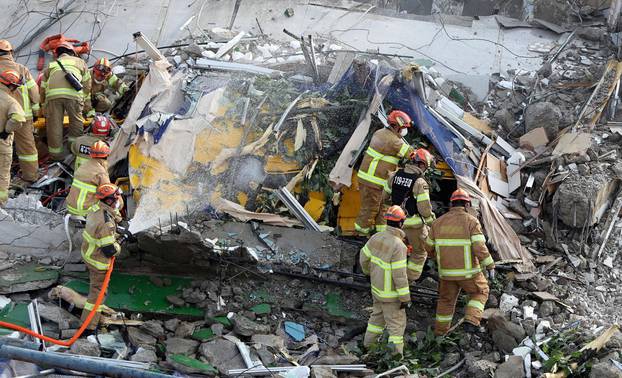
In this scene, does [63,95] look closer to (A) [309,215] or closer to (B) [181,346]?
(A) [309,215]

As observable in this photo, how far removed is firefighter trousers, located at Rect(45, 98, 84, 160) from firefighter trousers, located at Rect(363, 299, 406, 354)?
5415 millimetres

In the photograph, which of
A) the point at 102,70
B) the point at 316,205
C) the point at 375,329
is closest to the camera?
the point at 375,329

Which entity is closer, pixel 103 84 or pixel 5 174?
pixel 5 174

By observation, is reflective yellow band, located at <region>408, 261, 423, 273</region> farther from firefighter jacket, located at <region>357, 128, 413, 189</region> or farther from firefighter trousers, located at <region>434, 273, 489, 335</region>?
firefighter jacket, located at <region>357, 128, 413, 189</region>

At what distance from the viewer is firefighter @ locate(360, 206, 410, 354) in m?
8.61

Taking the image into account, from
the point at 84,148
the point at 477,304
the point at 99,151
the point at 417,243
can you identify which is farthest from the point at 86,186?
the point at 477,304

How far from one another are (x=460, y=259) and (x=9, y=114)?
6.26 m

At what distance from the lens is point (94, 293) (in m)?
8.90

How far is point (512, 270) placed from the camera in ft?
32.7

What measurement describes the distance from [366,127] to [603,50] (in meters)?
5.40

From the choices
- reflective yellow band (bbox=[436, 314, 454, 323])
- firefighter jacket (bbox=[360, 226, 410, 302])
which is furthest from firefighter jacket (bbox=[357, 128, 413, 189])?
reflective yellow band (bbox=[436, 314, 454, 323])

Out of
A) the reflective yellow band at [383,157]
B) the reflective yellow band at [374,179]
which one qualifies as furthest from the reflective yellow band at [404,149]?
the reflective yellow band at [374,179]

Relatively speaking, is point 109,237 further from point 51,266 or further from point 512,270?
point 512,270

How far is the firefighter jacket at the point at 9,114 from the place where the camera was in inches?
419
